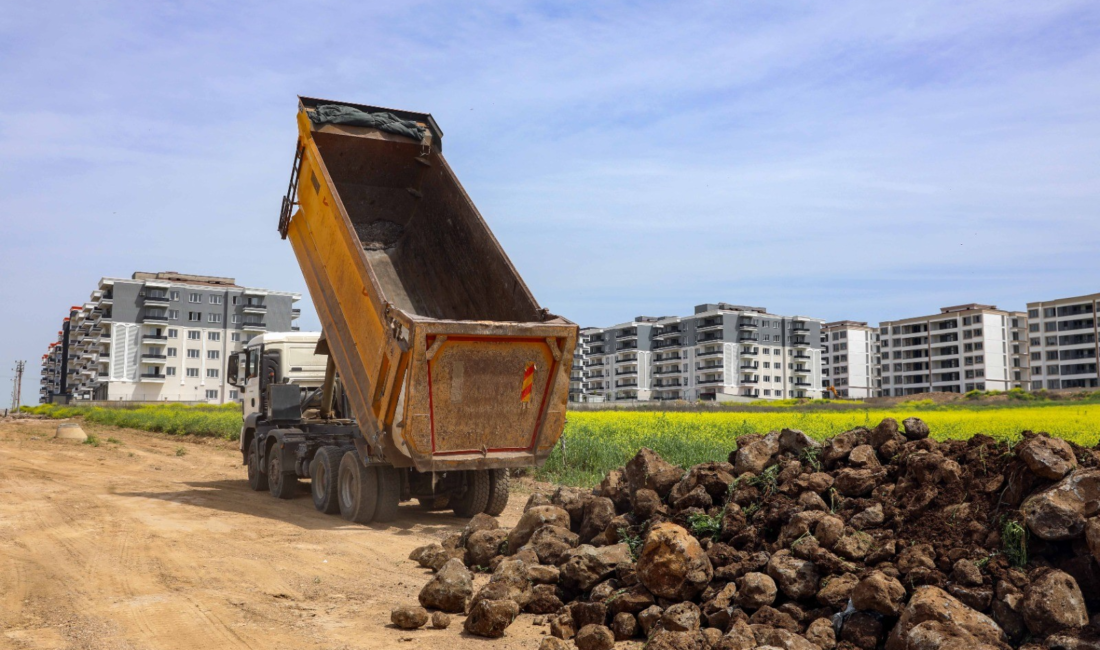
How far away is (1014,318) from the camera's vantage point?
11931cm

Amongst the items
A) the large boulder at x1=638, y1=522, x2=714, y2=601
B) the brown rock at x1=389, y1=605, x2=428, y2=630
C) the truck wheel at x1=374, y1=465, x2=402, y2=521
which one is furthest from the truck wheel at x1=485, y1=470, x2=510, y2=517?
the large boulder at x1=638, y1=522, x2=714, y2=601

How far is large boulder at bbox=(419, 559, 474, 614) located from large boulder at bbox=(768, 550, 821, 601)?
240 cm

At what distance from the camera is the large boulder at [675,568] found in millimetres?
6031

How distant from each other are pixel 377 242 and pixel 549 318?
14.1ft

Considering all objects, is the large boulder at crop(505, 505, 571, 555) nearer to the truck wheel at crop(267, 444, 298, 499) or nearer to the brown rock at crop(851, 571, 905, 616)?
the brown rock at crop(851, 571, 905, 616)

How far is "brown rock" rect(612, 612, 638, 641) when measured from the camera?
6.00 metres

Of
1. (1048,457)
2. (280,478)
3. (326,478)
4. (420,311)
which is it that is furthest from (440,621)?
(280,478)

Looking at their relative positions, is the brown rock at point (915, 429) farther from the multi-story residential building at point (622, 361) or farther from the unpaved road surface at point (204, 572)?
the multi-story residential building at point (622, 361)

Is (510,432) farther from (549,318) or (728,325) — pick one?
(728,325)

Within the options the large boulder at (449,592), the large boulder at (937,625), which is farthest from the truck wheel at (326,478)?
the large boulder at (937,625)

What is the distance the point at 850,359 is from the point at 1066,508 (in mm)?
142001

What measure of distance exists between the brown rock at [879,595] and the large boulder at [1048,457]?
4.39 feet

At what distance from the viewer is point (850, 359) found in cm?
13950

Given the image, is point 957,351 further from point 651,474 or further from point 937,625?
point 937,625
